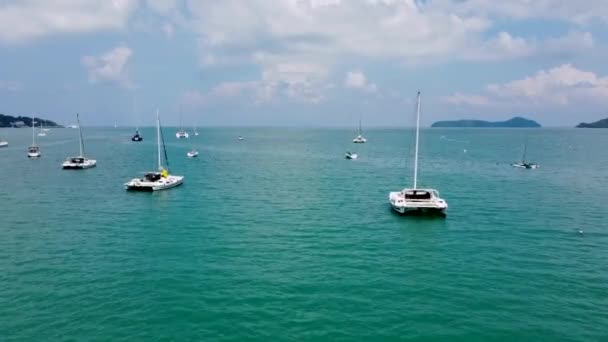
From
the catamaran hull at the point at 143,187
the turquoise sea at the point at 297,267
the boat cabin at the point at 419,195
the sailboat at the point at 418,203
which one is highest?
the boat cabin at the point at 419,195

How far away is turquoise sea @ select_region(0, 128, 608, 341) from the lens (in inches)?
1016

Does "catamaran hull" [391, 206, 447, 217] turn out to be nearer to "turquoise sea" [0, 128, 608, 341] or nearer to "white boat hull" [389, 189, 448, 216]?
"white boat hull" [389, 189, 448, 216]

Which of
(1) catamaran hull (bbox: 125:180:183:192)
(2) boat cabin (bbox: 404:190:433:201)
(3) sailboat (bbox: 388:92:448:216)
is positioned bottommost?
(1) catamaran hull (bbox: 125:180:183:192)

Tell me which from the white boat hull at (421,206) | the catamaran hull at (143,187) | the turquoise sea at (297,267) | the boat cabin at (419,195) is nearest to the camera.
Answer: the turquoise sea at (297,267)

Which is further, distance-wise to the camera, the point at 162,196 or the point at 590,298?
the point at 162,196

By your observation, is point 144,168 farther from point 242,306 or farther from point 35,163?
point 242,306

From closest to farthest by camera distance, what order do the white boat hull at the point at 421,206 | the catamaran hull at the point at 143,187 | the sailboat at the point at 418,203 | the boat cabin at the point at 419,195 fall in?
1. the white boat hull at the point at 421,206
2. the sailboat at the point at 418,203
3. the boat cabin at the point at 419,195
4. the catamaran hull at the point at 143,187

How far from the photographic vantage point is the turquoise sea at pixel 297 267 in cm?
2580

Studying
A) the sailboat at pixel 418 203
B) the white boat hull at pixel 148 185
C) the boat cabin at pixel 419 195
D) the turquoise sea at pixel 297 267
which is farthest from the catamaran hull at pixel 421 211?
the white boat hull at pixel 148 185

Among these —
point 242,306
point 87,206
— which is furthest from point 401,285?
point 87,206

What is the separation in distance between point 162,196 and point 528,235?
5515cm

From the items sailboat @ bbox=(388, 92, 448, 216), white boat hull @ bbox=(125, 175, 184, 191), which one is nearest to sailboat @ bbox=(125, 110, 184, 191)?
white boat hull @ bbox=(125, 175, 184, 191)

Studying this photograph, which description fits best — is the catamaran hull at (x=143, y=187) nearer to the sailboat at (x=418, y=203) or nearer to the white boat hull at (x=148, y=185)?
the white boat hull at (x=148, y=185)

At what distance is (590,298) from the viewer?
98.9 feet
